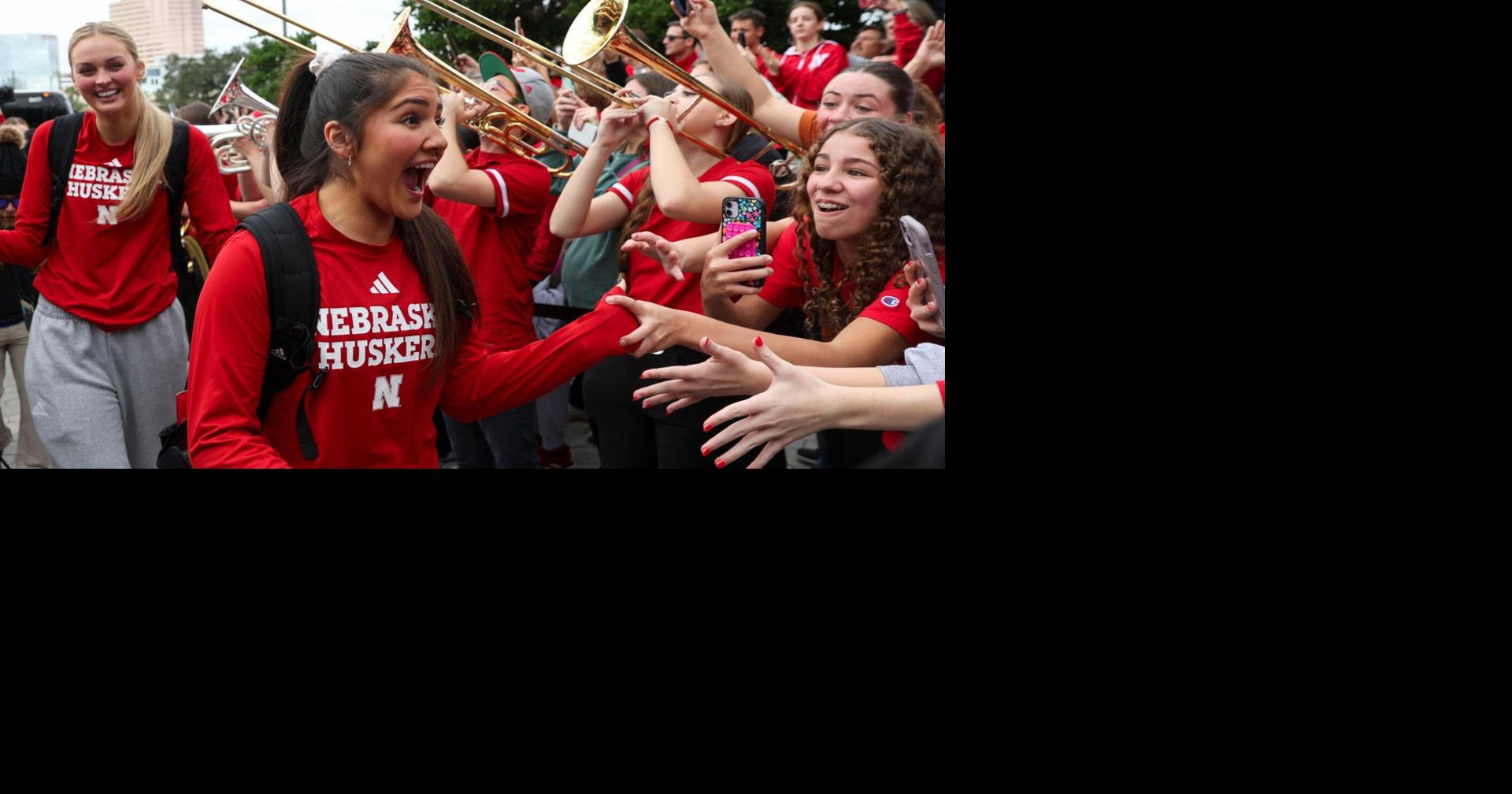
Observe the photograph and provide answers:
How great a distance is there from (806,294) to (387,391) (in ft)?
3.17

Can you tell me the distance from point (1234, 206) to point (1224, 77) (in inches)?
7.4

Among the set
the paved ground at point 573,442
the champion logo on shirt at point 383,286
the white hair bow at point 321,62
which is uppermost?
the white hair bow at point 321,62

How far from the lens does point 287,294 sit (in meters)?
2.17

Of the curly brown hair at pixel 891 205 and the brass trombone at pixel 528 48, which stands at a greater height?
the brass trombone at pixel 528 48

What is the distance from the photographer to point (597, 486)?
2203 millimetres

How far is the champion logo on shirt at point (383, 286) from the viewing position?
2312mm

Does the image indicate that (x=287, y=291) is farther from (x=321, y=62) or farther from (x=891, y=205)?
(x=891, y=205)

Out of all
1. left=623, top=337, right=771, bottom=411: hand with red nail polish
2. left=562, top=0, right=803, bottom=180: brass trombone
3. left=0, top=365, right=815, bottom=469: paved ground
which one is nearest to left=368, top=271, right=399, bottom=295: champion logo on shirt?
left=623, top=337, right=771, bottom=411: hand with red nail polish

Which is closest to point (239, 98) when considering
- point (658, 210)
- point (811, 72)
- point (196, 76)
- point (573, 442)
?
point (196, 76)

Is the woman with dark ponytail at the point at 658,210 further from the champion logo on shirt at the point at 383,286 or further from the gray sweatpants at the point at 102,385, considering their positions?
the gray sweatpants at the point at 102,385

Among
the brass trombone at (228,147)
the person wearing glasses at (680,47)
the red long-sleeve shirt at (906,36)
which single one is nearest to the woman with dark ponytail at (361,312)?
the brass trombone at (228,147)

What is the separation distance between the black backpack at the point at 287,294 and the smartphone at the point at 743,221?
31.5 inches

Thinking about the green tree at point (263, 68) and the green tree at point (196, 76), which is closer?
the green tree at point (196, 76)

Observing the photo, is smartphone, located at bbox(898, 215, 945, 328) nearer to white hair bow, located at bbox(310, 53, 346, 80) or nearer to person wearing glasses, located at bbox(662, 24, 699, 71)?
white hair bow, located at bbox(310, 53, 346, 80)
